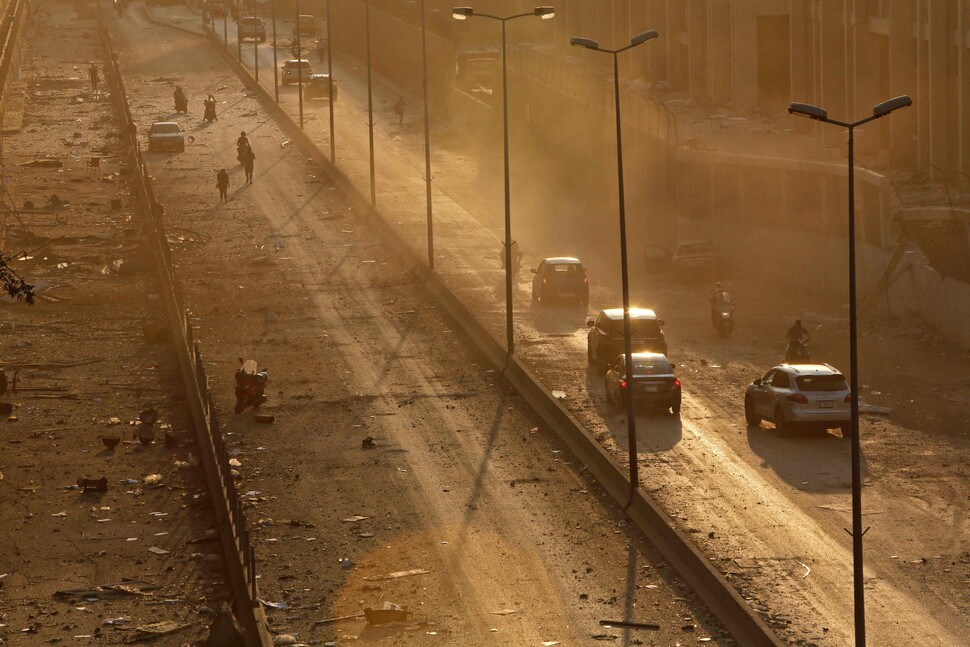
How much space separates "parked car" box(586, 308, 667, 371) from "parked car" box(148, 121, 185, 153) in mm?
45749

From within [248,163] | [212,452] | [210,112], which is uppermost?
[210,112]

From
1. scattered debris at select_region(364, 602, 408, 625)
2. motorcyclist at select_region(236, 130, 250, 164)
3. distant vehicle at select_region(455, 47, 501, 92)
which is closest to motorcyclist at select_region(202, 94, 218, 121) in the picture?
motorcyclist at select_region(236, 130, 250, 164)

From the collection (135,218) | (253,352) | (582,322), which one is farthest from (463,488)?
(135,218)

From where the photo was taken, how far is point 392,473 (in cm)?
3631

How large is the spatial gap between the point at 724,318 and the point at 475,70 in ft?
185

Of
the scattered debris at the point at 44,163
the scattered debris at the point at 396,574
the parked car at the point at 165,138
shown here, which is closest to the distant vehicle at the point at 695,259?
the scattered debris at the point at 396,574

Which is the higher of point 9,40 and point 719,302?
point 9,40

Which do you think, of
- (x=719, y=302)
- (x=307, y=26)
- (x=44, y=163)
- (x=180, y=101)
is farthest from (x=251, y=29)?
(x=719, y=302)

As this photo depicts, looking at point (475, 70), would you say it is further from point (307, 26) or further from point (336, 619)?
point (336, 619)

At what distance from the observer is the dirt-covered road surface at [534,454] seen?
2838 cm

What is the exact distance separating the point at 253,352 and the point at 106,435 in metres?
9.40

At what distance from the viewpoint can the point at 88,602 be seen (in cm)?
2872

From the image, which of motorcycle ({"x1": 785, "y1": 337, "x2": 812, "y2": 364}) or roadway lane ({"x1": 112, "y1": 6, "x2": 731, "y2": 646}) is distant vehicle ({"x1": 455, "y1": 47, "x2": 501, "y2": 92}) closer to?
roadway lane ({"x1": 112, "y1": 6, "x2": 731, "y2": 646})

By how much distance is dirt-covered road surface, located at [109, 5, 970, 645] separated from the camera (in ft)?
93.1
